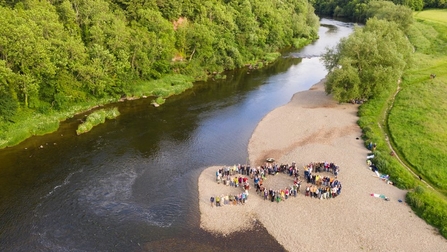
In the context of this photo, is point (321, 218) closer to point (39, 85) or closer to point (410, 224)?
point (410, 224)

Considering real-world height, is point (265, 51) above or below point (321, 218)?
above

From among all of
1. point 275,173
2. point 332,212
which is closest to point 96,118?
point 275,173

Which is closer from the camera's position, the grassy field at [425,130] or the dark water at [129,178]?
the dark water at [129,178]

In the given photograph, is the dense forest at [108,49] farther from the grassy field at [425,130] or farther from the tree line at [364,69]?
the grassy field at [425,130]

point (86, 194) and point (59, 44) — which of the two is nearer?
point (86, 194)

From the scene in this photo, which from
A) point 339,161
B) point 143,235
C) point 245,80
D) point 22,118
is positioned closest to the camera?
point 143,235

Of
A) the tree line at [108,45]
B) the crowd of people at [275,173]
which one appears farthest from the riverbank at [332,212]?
the tree line at [108,45]

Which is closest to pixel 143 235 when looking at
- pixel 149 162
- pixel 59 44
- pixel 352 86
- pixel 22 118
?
pixel 149 162

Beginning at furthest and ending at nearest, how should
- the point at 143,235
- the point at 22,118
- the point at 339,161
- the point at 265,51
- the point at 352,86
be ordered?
the point at 265,51, the point at 352,86, the point at 22,118, the point at 339,161, the point at 143,235
